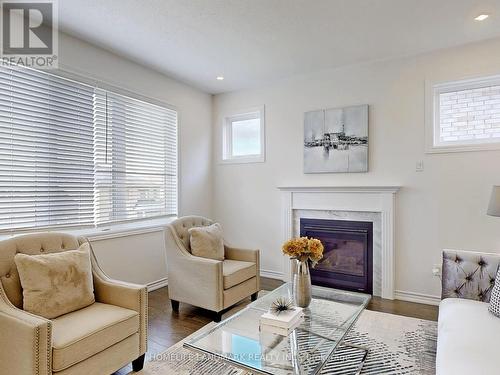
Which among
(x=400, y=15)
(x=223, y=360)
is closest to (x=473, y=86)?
(x=400, y=15)

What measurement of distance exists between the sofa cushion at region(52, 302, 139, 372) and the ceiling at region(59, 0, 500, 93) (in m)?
2.35

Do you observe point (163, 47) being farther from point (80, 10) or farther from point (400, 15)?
point (400, 15)

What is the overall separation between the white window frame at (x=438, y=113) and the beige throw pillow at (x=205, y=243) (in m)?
2.51

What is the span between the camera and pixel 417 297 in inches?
134

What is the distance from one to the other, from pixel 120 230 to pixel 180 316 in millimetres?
1164

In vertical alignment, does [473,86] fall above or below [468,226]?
above

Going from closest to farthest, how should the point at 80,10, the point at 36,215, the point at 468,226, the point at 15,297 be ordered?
the point at 15,297 < the point at 80,10 < the point at 36,215 < the point at 468,226

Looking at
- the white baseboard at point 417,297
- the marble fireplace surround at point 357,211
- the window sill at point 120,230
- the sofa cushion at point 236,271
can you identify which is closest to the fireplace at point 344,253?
the marble fireplace surround at point 357,211

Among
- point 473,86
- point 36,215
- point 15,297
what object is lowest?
point 15,297

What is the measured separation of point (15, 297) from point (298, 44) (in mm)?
3211

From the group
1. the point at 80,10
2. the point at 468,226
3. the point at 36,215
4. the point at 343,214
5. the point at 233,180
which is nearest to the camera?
the point at 80,10

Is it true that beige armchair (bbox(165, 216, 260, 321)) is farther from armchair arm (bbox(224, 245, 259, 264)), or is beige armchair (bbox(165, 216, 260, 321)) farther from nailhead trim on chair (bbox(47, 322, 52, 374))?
nailhead trim on chair (bbox(47, 322, 52, 374))

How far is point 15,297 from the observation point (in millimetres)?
1964

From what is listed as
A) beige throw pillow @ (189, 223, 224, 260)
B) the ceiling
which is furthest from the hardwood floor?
the ceiling
